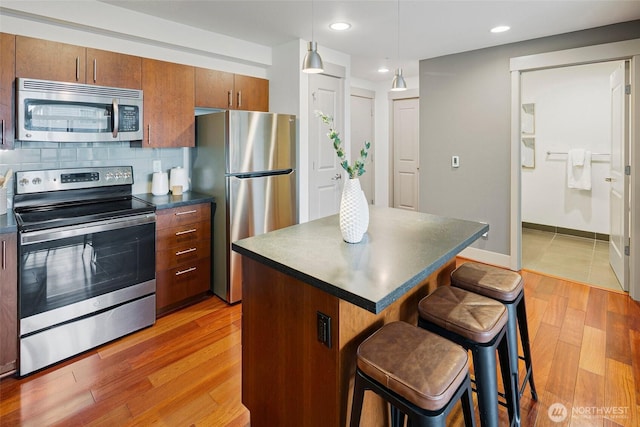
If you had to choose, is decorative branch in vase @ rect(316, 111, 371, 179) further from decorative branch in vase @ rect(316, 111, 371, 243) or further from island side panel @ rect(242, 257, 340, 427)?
island side panel @ rect(242, 257, 340, 427)

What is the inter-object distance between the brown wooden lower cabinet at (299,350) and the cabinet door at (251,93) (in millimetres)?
2427

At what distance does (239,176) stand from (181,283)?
1.02 metres

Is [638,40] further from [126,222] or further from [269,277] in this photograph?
[126,222]

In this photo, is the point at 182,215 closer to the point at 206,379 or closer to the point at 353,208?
the point at 206,379

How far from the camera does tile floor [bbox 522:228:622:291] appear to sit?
3.68 m

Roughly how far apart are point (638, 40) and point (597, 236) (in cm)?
294

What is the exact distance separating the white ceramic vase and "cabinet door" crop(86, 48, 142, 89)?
2.16 metres

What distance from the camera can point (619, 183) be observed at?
3463 mm

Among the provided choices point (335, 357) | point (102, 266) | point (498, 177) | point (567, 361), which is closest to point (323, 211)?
point (498, 177)

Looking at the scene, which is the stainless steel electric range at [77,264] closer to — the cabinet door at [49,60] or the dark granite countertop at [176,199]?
the dark granite countertop at [176,199]

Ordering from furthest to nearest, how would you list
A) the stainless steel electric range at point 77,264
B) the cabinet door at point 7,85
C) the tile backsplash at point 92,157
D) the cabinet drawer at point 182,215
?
the cabinet drawer at point 182,215 → the tile backsplash at point 92,157 → the cabinet door at point 7,85 → the stainless steel electric range at point 77,264

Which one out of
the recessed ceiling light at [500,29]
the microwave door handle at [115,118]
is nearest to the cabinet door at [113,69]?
the microwave door handle at [115,118]

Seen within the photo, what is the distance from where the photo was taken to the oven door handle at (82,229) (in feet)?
6.86

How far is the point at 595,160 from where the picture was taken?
488cm
